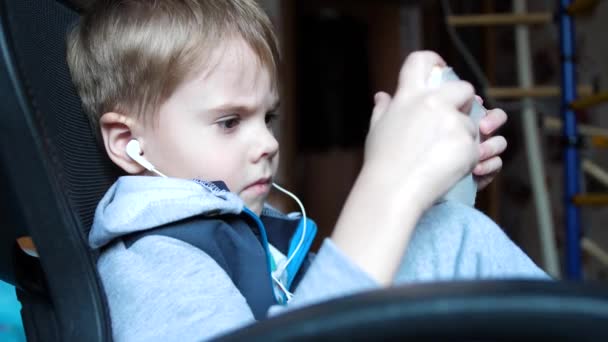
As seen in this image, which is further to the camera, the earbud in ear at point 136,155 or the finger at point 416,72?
the earbud in ear at point 136,155

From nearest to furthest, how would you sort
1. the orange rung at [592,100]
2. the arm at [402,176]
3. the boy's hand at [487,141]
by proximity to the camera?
the arm at [402,176] < the boy's hand at [487,141] < the orange rung at [592,100]

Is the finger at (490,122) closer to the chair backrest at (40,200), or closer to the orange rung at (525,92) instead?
the chair backrest at (40,200)

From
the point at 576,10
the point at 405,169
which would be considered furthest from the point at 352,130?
the point at 405,169

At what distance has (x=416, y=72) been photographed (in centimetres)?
53

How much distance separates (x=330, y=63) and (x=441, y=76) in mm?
3859

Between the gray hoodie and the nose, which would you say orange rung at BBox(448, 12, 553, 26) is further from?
the gray hoodie

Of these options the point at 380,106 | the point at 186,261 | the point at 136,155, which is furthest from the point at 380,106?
the point at 136,155

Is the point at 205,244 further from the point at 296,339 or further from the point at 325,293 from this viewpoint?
the point at 296,339

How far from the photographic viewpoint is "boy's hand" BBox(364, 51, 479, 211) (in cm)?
48

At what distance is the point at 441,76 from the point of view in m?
0.54

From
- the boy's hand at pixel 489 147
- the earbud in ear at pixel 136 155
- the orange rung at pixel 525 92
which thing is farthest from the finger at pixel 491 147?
the orange rung at pixel 525 92

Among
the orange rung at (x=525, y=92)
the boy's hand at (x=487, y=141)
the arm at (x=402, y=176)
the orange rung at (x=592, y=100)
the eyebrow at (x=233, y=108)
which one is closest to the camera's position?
the arm at (x=402, y=176)

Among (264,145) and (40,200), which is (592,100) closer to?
(264,145)

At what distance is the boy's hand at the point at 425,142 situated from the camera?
48 cm
